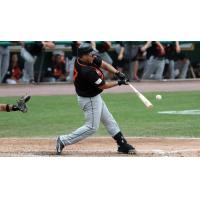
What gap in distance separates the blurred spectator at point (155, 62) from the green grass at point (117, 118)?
4.54m

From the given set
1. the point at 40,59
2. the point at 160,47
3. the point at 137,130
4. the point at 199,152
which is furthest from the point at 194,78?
the point at 199,152

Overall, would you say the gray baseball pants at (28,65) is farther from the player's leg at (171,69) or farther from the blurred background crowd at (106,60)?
the player's leg at (171,69)

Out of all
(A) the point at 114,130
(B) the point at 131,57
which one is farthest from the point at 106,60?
(A) the point at 114,130

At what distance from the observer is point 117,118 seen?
1705 centimetres

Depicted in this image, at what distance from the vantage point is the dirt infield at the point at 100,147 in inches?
450

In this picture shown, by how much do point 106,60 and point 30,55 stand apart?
8.59 ft

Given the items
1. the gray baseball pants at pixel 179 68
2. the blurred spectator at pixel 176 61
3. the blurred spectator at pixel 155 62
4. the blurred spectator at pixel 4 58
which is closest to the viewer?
the blurred spectator at pixel 4 58

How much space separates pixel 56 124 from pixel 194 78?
44.6 feet

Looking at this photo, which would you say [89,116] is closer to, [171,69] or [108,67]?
[108,67]

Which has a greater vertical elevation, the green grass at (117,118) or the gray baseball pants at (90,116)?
the gray baseball pants at (90,116)

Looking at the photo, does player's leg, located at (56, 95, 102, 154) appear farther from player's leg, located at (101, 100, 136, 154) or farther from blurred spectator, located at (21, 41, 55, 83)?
blurred spectator, located at (21, 41, 55, 83)

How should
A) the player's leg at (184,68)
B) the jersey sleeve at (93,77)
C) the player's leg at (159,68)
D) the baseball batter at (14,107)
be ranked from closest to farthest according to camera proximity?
the jersey sleeve at (93,77)
the baseball batter at (14,107)
the player's leg at (159,68)
the player's leg at (184,68)

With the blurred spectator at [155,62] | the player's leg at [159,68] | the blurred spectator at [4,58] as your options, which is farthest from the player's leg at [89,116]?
the player's leg at [159,68]

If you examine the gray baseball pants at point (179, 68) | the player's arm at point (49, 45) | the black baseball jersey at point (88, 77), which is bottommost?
the gray baseball pants at point (179, 68)
